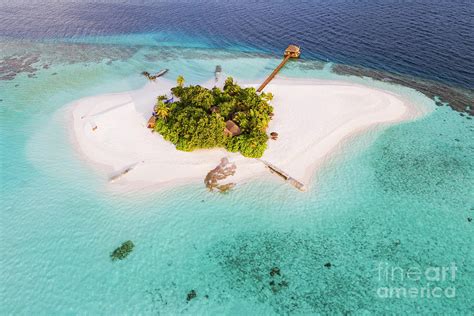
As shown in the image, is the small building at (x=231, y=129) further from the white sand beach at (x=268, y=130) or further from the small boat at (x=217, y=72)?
the small boat at (x=217, y=72)

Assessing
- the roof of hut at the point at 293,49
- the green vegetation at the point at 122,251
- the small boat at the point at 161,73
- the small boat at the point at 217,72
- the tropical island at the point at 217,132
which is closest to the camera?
the green vegetation at the point at 122,251

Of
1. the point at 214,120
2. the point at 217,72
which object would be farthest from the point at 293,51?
→ the point at 214,120

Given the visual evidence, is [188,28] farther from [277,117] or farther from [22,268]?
[22,268]

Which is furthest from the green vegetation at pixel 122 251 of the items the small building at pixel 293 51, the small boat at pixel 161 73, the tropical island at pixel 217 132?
the small building at pixel 293 51

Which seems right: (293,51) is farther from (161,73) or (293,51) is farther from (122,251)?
(122,251)

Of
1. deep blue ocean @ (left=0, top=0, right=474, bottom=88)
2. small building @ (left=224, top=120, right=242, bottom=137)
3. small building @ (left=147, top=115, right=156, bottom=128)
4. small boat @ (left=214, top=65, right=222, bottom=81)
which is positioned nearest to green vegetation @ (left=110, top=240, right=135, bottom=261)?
small building @ (left=147, top=115, right=156, bottom=128)

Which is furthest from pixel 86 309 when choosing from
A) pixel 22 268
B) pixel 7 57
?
pixel 7 57
